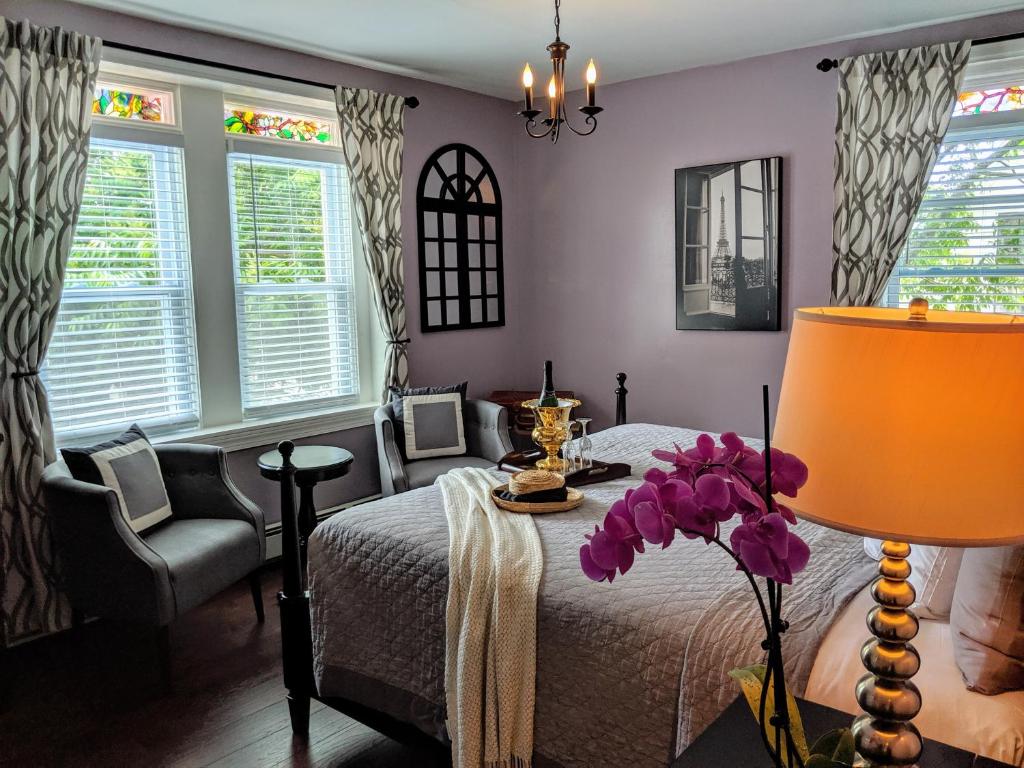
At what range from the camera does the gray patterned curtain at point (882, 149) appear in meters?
3.80

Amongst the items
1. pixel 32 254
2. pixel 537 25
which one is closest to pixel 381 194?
pixel 537 25

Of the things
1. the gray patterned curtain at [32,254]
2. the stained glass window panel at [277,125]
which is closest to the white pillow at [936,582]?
the gray patterned curtain at [32,254]

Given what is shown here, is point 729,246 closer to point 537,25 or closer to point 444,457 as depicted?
point 537,25

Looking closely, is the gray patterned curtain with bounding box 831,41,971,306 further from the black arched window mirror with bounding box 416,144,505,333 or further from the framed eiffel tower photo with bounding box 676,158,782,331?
the black arched window mirror with bounding box 416,144,505,333

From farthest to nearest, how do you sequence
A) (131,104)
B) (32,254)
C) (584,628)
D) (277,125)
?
(277,125) < (131,104) < (32,254) < (584,628)

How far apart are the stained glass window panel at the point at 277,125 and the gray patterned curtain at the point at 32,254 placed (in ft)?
2.80

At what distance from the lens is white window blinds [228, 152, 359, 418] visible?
4.20m

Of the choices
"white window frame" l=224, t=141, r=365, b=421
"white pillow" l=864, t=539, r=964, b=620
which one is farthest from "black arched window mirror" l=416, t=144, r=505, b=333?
"white pillow" l=864, t=539, r=964, b=620

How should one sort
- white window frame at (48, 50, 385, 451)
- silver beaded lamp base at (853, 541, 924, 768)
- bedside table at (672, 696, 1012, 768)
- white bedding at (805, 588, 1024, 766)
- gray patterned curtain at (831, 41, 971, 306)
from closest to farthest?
1. silver beaded lamp base at (853, 541, 924, 768)
2. bedside table at (672, 696, 1012, 768)
3. white bedding at (805, 588, 1024, 766)
4. white window frame at (48, 50, 385, 451)
5. gray patterned curtain at (831, 41, 971, 306)

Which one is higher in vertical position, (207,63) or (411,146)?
(207,63)

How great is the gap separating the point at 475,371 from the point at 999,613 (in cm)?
412

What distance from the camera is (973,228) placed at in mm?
3902

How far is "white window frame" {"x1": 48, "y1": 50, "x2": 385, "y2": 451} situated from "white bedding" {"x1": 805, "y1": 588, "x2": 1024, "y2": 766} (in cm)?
318

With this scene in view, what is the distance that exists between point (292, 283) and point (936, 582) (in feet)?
11.8
